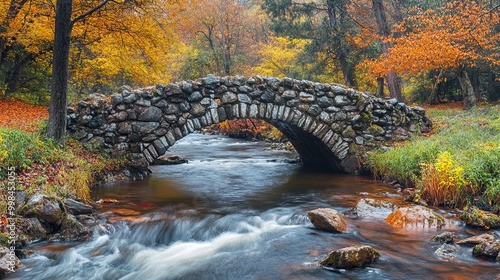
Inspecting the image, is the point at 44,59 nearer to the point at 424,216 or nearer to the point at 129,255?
the point at 129,255

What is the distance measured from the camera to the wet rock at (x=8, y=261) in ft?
13.7

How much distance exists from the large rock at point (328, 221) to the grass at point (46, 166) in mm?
4092

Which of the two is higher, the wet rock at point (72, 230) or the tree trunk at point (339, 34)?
the tree trunk at point (339, 34)

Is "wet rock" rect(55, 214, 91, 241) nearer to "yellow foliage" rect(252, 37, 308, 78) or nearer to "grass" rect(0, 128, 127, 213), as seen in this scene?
"grass" rect(0, 128, 127, 213)

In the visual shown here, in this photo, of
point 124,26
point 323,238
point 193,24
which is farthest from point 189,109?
point 193,24

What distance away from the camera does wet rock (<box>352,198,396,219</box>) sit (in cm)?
650

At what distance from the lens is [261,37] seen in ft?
104

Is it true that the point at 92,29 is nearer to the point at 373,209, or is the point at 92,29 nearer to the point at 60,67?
the point at 60,67

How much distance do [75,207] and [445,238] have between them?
5513 mm

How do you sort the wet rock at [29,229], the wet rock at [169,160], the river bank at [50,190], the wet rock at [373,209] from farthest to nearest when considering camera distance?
1. the wet rock at [169,160]
2. the wet rock at [373,209]
3. the river bank at [50,190]
4. the wet rock at [29,229]

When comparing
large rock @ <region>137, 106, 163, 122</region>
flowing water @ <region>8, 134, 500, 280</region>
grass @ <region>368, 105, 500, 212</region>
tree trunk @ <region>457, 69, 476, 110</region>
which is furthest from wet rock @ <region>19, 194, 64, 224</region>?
tree trunk @ <region>457, 69, 476, 110</region>

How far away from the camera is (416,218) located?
5.96 meters

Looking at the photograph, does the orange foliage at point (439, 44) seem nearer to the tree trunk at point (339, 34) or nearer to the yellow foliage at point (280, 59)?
the tree trunk at point (339, 34)

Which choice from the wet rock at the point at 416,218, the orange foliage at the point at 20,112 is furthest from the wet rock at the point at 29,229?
the orange foliage at the point at 20,112
